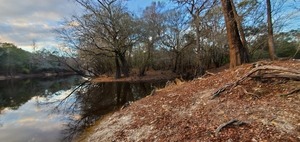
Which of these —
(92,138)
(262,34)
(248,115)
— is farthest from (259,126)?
(262,34)

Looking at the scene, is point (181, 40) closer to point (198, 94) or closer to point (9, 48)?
point (198, 94)

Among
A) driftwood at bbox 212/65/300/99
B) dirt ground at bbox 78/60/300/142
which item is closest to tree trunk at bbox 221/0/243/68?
dirt ground at bbox 78/60/300/142

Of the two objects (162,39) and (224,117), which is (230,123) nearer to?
(224,117)

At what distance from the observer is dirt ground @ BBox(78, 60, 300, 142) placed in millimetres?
4754

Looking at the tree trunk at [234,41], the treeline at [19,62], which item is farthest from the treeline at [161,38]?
the treeline at [19,62]

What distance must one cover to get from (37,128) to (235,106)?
753cm

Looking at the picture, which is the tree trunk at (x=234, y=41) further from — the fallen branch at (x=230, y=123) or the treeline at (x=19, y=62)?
the treeline at (x=19, y=62)

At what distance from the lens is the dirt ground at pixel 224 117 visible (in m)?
4.75

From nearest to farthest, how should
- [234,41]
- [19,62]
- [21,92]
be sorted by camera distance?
1. [234,41]
2. [21,92]
3. [19,62]

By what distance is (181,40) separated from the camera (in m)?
33.0

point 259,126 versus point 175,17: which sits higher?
point 175,17

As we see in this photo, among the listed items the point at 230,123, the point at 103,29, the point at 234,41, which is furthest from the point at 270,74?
the point at 103,29

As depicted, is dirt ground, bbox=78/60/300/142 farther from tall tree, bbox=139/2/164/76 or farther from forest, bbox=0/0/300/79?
tall tree, bbox=139/2/164/76

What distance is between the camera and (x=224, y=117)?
572cm
